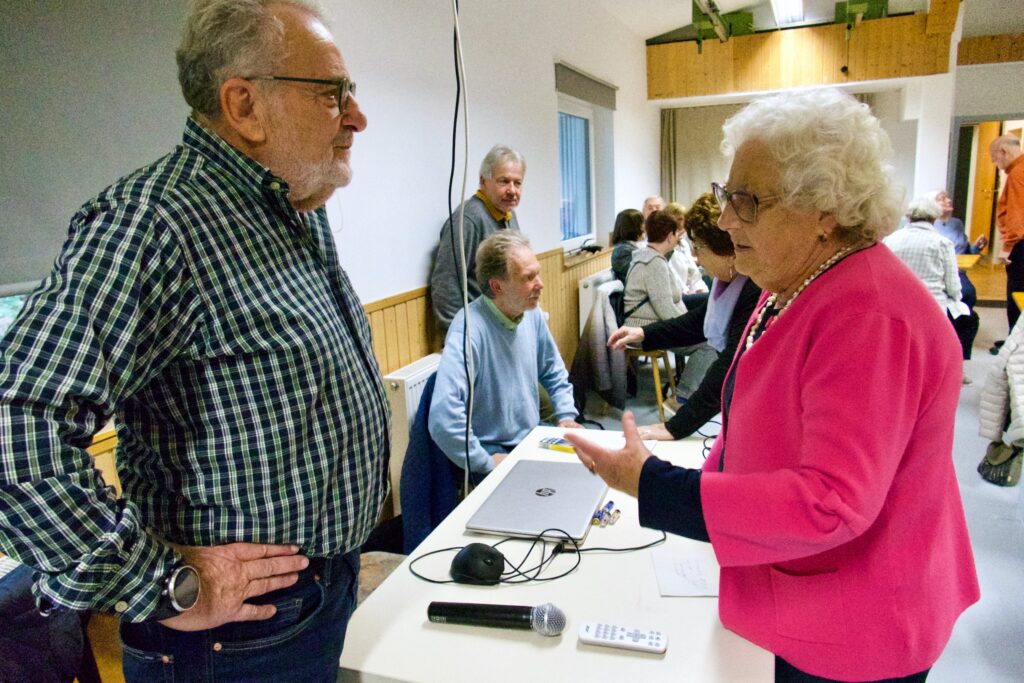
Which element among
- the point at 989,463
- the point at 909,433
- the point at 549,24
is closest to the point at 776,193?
the point at 909,433

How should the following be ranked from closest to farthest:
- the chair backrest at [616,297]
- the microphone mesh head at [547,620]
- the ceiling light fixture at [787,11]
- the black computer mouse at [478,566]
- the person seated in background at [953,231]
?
the microphone mesh head at [547,620], the black computer mouse at [478,566], the chair backrest at [616,297], the person seated in background at [953,231], the ceiling light fixture at [787,11]

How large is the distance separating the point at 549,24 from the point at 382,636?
13.3 feet

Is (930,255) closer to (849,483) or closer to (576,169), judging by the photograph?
(576,169)

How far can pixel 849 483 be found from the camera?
0.76 m

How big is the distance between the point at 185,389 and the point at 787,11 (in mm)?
6286

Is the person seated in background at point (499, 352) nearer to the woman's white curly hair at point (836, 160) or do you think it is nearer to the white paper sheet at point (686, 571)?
the white paper sheet at point (686, 571)

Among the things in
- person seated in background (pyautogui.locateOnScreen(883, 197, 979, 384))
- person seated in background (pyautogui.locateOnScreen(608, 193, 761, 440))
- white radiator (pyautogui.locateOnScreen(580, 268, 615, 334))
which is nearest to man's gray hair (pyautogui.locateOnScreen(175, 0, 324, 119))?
person seated in background (pyautogui.locateOnScreen(608, 193, 761, 440))

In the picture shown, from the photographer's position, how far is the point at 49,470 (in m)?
0.66

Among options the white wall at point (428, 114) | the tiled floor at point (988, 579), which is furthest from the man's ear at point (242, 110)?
the white wall at point (428, 114)

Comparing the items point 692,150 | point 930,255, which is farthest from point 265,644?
point 692,150

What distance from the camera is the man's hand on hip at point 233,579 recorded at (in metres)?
0.79

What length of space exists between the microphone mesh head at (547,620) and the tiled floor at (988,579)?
0.54 meters

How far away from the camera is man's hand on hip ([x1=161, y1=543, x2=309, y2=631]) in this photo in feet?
2.59

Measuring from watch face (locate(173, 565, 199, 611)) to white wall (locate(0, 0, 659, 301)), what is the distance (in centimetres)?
81
